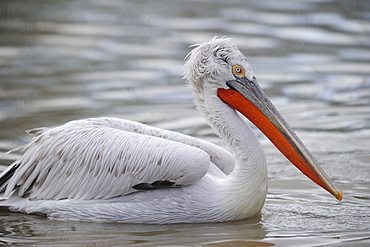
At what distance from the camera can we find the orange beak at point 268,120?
505 cm

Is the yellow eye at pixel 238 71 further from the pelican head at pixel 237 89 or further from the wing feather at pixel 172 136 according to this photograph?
the wing feather at pixel 172 136

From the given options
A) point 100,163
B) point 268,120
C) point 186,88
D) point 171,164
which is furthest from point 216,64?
point 186,88

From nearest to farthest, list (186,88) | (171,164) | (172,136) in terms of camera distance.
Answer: (171,164) < (172,136) < (186,88)

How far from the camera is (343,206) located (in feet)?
17.9

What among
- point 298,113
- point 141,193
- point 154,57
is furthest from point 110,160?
point 154,57

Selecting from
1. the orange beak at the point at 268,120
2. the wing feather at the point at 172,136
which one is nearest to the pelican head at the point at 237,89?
the orange beak at the point at 268,120

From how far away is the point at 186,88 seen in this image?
878 centimetres

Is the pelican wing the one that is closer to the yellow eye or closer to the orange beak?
the orange beak

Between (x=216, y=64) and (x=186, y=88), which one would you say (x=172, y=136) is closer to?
(x=216, y=64)

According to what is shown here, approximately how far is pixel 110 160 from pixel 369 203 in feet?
6.26

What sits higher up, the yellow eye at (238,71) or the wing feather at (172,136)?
the yellow eye at (238,71)

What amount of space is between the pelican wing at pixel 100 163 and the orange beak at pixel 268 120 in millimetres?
451

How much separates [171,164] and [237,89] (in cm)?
71

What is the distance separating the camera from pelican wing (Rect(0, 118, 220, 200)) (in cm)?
499
